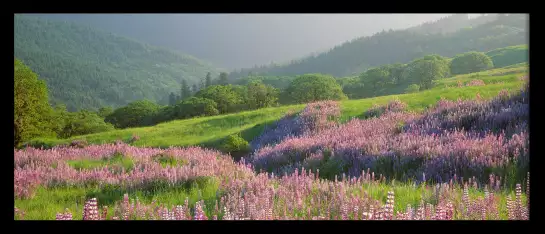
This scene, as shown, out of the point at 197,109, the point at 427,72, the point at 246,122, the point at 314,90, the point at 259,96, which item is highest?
the point at 427,72

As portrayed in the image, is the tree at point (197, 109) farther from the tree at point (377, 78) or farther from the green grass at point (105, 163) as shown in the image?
the tree at point (377, 78)

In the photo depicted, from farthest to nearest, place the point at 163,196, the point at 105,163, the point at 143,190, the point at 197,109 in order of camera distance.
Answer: the point at 197,109, the point at 105,163, the point at 143,190, the point at 163,196

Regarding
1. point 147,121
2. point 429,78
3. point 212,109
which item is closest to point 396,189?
point 212,109

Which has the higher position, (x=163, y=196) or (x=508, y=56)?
(x=508, y=56)

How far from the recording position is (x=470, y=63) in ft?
364

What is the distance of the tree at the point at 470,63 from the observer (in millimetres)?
106188

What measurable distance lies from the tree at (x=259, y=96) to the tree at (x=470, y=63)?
225ft

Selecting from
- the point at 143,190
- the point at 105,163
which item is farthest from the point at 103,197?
the point at 105,163

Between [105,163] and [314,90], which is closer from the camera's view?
[105,163]

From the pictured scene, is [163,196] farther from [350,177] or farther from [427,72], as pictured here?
[427,72]

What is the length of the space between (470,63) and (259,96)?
80030 mm
